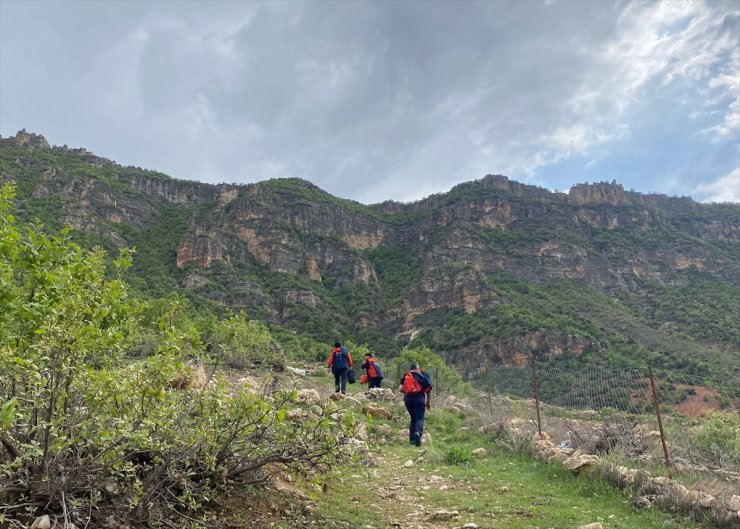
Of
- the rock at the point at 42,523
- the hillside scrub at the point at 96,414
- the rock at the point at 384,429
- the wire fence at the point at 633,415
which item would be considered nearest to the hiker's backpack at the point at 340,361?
the rock at the point at 384,429

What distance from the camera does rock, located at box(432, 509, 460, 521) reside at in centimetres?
523

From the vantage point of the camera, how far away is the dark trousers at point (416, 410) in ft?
29.6

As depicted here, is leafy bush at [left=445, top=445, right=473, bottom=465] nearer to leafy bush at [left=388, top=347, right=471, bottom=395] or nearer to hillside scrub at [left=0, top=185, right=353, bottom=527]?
hillside scrub at [left=0, top=185, right=353, bottom=527]

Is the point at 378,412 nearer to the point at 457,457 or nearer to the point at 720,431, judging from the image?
the point at 457,457

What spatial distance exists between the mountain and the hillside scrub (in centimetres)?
4592

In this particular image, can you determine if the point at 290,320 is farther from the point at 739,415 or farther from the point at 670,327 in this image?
the point at 739,415

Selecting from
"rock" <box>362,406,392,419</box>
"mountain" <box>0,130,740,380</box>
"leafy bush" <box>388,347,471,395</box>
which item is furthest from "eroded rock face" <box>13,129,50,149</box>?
"rock" <box>362,406,392,419</box>

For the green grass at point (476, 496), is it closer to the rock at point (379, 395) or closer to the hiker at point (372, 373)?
the rock at point (379, 395)

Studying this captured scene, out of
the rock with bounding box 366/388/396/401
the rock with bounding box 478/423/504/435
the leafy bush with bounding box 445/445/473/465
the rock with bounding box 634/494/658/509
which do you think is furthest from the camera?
the rock with bounding box 366/388/396/401

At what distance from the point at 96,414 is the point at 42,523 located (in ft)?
2.21

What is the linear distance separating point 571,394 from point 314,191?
104 meters

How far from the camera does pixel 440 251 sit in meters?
97.0

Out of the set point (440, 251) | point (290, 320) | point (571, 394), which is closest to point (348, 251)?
point (440, 251)

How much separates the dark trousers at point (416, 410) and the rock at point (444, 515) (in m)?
3.63
